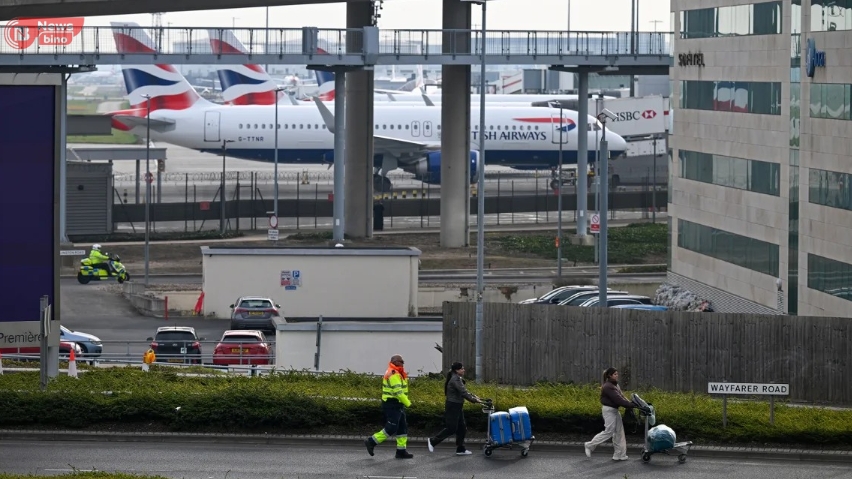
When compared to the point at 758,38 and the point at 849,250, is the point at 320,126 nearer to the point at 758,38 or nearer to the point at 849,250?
the point at 758,38

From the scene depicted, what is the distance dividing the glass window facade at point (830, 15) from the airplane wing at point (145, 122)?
6562 cm

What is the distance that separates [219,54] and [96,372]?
3094cm

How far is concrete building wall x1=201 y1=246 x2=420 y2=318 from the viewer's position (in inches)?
1780

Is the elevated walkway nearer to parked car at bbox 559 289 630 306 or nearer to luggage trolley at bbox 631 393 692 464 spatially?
parked car at bbox 559 289 630 306

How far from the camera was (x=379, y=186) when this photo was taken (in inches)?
3329

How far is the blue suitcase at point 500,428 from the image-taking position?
20.0 m

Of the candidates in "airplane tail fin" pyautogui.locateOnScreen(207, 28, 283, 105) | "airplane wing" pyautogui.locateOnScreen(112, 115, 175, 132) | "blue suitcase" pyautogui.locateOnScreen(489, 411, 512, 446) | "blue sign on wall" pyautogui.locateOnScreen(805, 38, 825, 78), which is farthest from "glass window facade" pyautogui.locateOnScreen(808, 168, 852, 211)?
"airplane tail fin" pyautogui.locateOnScreen(207, 28, 283, 105)

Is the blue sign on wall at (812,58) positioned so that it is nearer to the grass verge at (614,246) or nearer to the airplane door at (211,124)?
the grass verge at (614,246)

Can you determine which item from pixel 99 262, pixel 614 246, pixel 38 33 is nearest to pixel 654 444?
pixel 99 262

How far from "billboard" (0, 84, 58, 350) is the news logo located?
105 ft

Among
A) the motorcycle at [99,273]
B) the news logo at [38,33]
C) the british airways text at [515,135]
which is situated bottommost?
the motorcycle at [99,273]

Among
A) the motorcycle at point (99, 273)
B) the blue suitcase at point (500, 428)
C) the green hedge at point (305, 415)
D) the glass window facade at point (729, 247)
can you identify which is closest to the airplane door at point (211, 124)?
the motorcycle at point (99, 273)

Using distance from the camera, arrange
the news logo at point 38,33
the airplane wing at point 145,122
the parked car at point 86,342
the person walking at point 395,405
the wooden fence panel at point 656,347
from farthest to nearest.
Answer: the airplane wing at point 145,122
the news logo at point 38,33
the parked car at point 86,342
the wooden fence panel at point 656,347
the person walking at point 395,405

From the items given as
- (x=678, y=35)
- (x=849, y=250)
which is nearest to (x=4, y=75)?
(x=849, y=250)
